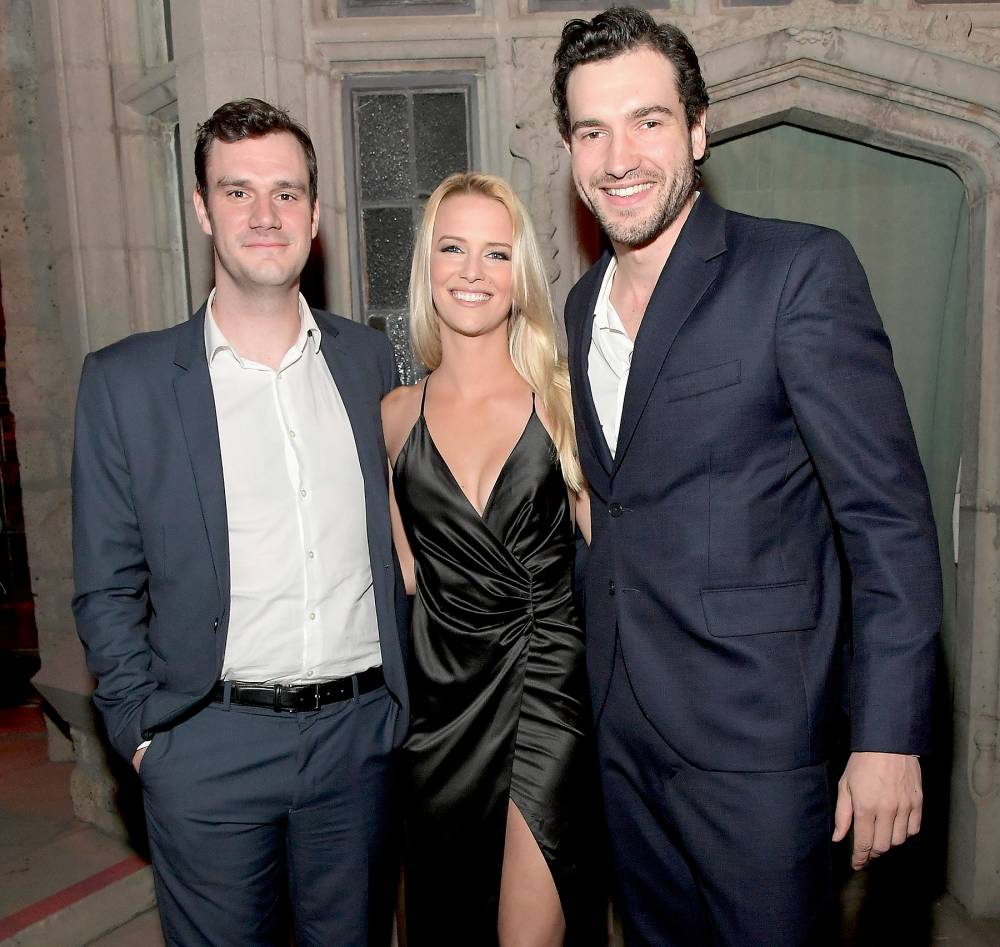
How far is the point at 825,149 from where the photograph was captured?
367 cm

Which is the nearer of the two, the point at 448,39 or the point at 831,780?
the point at 831,780

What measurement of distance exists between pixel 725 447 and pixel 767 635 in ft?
1.28

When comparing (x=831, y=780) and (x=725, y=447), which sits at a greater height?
(x=725, y=447)

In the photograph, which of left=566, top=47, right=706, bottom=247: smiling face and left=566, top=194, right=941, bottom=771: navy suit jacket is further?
left=566, top=47, right=706, bottom=247: smiling face

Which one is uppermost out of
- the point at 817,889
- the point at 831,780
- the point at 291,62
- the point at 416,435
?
the point at 291,62

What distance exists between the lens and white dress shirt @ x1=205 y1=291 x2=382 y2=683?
2.25 meters

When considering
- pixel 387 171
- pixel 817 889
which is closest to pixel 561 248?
pixel 387 171

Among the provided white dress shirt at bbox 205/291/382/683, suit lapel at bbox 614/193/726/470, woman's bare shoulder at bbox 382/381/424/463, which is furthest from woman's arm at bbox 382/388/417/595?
suit lapel at bbox 614/193/726/470

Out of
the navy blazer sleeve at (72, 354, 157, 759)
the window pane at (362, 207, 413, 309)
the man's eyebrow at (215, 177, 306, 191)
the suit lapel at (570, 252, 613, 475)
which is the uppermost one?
the man's eyebrow at (215, 177, 306, 191)

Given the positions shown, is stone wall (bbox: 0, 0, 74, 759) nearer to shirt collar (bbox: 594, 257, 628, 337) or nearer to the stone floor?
the stone floor

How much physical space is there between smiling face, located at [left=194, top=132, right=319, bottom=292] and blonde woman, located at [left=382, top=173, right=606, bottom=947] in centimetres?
50

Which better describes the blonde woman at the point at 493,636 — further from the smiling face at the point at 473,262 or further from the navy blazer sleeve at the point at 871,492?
the navy blazer sleeve at the point at 871,492

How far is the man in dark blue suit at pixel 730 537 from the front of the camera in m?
1.69

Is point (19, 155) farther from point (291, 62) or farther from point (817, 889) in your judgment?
point (817, 889)
